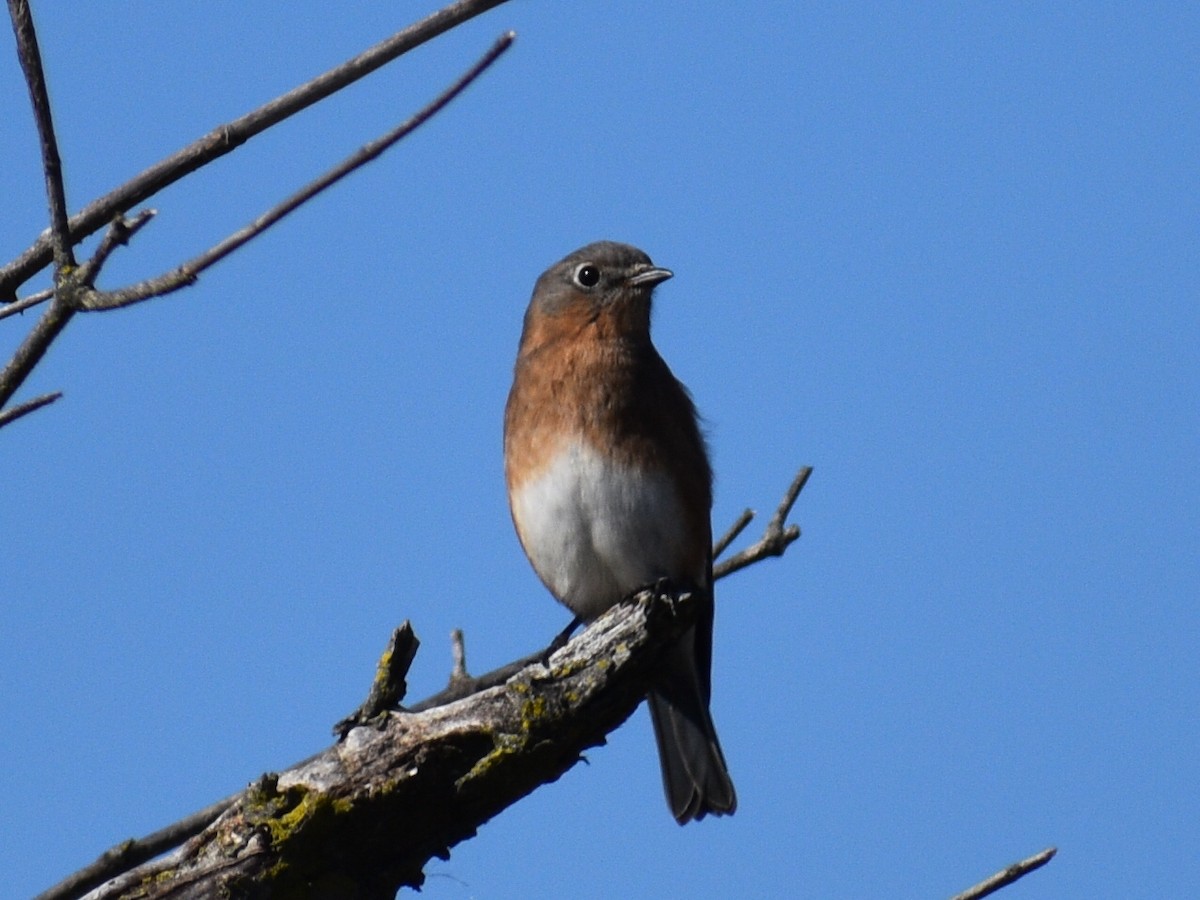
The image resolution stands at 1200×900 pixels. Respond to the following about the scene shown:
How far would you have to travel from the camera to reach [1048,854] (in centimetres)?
429

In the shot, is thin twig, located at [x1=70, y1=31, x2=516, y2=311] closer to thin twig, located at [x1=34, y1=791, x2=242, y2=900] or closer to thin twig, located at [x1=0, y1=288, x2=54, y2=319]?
thin twig, located at [x1=0, y1=288, x2=54, y2=319]

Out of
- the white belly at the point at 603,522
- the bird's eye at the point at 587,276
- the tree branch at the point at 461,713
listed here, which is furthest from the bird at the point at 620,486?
the tree branch at the point at 461,713

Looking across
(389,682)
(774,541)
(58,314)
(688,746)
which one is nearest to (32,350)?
(58,314)

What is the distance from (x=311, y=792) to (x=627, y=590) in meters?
3.94

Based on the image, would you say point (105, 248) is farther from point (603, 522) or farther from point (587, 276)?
point (587, 276)

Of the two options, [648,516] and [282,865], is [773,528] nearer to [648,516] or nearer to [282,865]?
[648,516]

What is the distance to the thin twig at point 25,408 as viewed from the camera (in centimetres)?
325

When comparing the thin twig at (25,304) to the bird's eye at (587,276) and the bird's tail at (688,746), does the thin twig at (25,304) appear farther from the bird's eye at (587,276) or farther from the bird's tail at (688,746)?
the bird's eye at (587,276)

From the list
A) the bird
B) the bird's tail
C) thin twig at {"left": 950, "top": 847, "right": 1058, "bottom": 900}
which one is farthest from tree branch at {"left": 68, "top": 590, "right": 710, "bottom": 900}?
the bird's tail

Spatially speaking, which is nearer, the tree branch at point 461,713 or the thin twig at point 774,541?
the tree branch at point 461,713

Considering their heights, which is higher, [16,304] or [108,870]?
[16,304]

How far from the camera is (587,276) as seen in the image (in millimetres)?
9445

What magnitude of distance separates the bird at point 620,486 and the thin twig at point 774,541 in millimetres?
435

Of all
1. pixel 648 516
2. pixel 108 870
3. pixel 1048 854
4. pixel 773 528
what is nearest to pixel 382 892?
pixel 108 870
